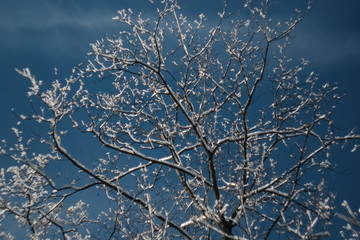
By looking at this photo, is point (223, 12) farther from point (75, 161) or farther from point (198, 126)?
point (75, 161)

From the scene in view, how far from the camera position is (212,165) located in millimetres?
6289

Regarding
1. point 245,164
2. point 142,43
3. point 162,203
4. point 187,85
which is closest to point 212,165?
point 245,164

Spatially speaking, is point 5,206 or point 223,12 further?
point 223,12

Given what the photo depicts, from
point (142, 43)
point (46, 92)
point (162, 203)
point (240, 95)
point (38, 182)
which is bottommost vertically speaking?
point (162, 203)

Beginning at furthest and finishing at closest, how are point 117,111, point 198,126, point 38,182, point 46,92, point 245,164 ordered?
point 117,111 < point 198,126 < point 245,164 < point 38,182 < point 46,92

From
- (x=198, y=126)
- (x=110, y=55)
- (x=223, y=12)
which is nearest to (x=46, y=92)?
(x=110, y=55)

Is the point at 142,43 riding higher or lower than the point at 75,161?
higher

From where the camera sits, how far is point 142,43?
7.17m

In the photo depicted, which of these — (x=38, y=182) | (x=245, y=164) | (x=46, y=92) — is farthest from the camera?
(x=245, y=164)

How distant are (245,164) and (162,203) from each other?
6.06 ft

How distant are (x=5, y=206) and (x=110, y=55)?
379cm

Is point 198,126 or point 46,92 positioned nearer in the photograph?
point 46,92

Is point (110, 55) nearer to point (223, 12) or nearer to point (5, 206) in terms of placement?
point (223, 12)

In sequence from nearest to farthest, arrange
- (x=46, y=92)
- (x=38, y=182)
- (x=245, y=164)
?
(x=46, y=92) → (x=38, y=182) → (x=245, y=164)
